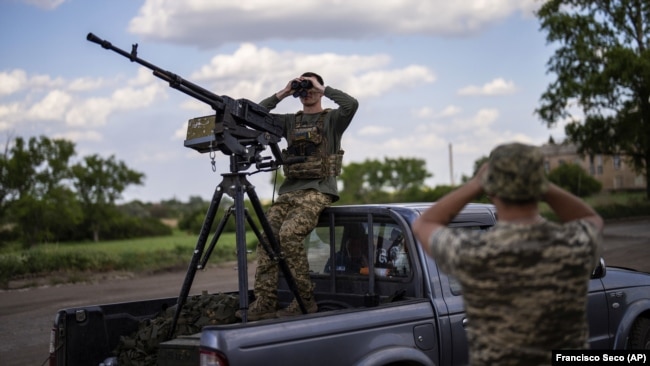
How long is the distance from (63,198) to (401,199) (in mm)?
16943

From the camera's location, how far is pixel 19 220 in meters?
34.1

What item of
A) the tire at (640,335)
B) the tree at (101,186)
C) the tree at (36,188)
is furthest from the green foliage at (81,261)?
the tree at (101,186)

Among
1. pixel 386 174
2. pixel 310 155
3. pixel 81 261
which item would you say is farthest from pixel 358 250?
pixel 386 174

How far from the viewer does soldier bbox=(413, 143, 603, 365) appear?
332 centimetres

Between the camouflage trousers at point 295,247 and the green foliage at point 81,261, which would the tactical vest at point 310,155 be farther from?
the green foliage at point 81,261

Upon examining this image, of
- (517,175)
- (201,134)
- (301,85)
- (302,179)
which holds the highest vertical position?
(301,85)

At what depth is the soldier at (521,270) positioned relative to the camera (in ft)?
10.9

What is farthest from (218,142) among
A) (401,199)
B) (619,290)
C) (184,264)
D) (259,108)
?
(401,199)

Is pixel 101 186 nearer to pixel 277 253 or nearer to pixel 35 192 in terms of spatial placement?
pixel 35 192

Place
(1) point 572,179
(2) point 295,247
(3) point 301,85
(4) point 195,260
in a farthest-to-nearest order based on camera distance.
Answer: (1) point 572,179 → (3) point 301,85 → (2) point 295,247 → (4) point 195,260

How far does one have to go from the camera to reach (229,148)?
5.60 metres

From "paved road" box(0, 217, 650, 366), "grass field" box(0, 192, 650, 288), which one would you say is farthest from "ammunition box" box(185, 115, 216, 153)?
"grass field" box(0, 192, 650, 288)

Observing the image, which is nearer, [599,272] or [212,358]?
[212,358]

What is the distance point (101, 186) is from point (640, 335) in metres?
51.1
